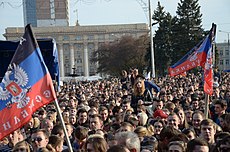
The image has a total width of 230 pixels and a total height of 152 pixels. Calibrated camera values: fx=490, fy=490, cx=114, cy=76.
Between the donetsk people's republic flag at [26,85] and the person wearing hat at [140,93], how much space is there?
5278 millimetres

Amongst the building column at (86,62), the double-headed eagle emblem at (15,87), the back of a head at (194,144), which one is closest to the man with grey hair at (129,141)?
the back of a head at (194,144)

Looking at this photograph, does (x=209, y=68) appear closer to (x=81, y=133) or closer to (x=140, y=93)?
(x=140, y=93)

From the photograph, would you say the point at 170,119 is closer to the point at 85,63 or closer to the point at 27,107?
the point at 27,107

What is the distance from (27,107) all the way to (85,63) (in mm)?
107509

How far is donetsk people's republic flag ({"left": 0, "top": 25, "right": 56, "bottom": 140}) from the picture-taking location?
15.6ft

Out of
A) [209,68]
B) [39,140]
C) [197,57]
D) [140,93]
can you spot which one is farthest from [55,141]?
[140,93]

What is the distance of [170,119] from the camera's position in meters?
7.08

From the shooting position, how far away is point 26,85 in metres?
4.84

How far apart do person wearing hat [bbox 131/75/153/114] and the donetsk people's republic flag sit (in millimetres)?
5278

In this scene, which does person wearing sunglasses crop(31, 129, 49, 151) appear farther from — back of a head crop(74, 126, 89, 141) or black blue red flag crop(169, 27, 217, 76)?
black blue red flag crop(169, 27, 217, 76)

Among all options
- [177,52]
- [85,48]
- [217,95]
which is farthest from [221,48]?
[217,95]

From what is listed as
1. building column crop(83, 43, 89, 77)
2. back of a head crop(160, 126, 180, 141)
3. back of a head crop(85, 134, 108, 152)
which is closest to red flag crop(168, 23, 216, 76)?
back of a head crop(160, 126, 180, 141)

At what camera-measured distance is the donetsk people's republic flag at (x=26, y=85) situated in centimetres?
476

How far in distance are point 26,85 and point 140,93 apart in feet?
18.7
